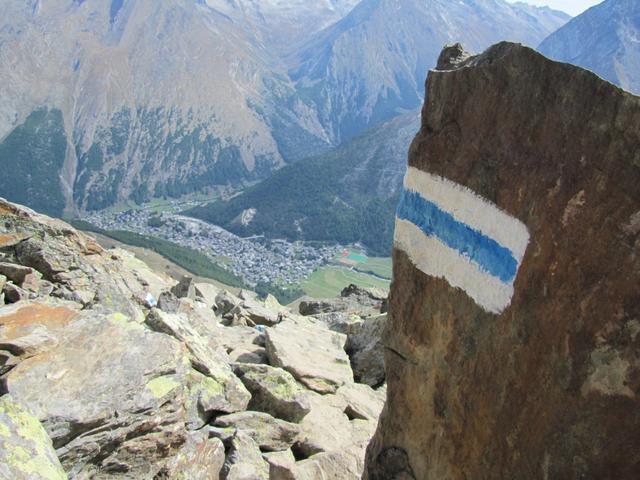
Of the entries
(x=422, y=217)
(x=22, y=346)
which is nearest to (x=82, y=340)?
(x=22, y=346)

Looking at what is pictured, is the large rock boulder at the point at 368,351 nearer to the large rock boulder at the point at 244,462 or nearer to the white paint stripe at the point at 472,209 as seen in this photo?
the large rock boulder at the point at 244,462

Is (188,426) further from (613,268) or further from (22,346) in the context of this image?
(613,268)

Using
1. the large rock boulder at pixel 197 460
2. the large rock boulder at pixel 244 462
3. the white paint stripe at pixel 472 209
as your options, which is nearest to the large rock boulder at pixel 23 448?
the large rock boulder at pixel 197 460

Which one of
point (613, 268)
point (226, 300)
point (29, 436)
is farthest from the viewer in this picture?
point (226, 300)

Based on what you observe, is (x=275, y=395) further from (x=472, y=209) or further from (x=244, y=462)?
(x=472, y=209)

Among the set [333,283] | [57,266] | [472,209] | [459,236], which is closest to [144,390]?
[459,236]
